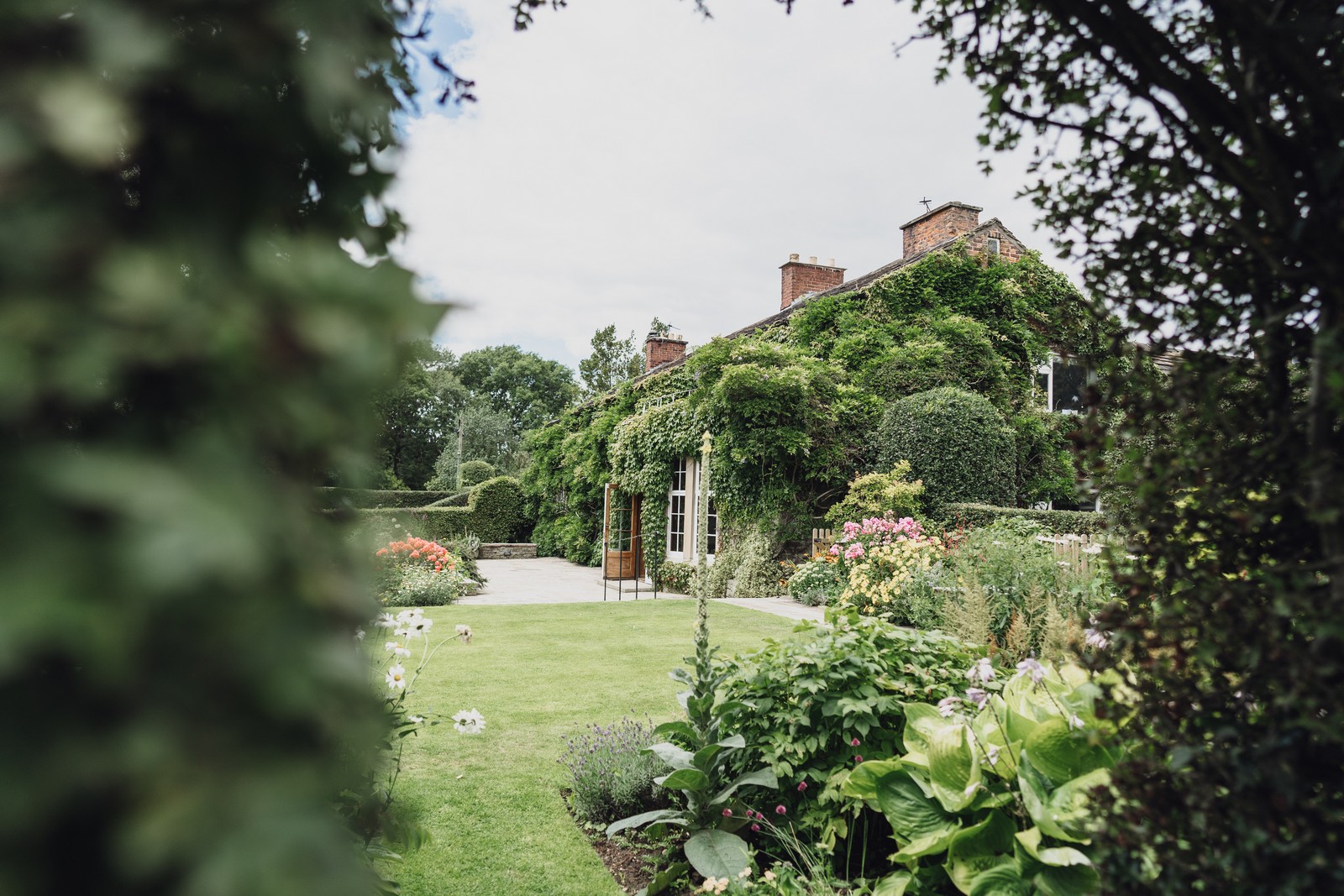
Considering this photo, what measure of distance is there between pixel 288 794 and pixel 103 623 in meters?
0.16

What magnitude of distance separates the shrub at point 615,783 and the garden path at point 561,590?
17.4ft

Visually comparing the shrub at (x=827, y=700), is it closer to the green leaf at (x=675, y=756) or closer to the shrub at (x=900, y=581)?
the green leaf at (x=675, y=756)

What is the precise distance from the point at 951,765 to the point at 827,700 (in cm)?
70

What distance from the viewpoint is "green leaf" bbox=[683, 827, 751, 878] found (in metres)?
3.16

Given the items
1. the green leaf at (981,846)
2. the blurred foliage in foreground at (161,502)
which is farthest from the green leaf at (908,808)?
the blurred foliage in foreground at (161,502)

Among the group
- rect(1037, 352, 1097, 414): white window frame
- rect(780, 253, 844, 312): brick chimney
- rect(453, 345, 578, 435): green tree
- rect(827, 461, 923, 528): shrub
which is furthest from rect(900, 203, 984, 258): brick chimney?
rect(453, 345, 578, 435): green tree

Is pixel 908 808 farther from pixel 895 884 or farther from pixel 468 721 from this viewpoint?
pixel 468 721

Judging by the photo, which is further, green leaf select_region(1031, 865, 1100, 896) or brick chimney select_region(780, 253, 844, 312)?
brick chimney select_region(780, 253, 844, 312)

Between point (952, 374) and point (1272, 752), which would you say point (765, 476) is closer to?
point (952, 374)

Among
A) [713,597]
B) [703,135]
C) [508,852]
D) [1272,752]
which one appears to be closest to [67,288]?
[1272,752]

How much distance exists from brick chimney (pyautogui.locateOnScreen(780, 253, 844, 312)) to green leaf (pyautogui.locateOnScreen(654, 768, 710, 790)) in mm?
14363

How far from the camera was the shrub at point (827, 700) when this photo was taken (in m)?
3.47

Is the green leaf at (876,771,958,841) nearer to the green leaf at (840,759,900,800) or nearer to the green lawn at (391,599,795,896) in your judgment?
the green leaf at (840,759,900,800)

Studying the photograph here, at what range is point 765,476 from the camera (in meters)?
13.2
